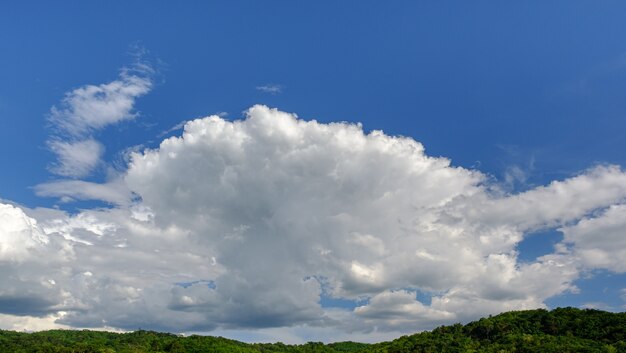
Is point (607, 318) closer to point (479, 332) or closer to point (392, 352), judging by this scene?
point (479, 332)

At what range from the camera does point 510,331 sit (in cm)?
18588

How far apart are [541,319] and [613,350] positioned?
50.2 meters

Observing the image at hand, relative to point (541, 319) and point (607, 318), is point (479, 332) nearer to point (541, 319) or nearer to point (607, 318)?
point (541, 319)

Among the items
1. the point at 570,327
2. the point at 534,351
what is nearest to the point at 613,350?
the point at 534,351

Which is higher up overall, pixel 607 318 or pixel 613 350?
pixel 607 318

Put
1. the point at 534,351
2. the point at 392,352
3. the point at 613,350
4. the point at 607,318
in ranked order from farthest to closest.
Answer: the point at 392,352
the point at 607,318
the point at 534,351
the point at 613,350

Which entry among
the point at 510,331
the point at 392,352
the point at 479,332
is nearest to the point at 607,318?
the point at 510,331

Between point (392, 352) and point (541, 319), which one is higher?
point (541, 319)

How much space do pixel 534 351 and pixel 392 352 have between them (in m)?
59.8

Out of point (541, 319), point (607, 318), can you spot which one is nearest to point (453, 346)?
point (541, 319)

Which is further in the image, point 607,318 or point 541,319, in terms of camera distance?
point 541,319

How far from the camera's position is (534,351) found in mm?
152375

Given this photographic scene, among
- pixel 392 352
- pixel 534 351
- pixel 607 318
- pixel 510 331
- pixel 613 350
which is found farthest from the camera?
pixel 392 352

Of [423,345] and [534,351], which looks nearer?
[534,351]
